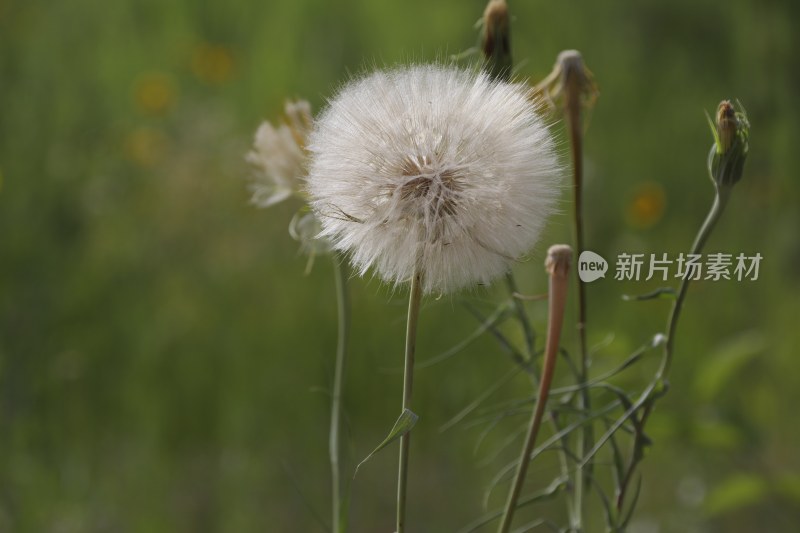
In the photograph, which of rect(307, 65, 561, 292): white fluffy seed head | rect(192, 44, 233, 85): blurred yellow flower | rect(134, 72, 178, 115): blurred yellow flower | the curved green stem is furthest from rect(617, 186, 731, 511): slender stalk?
rect(192, 44, 233, 85): blurred yellow flower

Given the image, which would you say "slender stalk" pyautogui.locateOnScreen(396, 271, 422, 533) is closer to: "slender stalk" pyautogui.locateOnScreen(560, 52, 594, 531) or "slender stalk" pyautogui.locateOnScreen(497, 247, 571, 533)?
"slender stalk" pyautogui.locateOnScreen(497, 247, 571, 533)

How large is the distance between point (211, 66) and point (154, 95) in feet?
0.61

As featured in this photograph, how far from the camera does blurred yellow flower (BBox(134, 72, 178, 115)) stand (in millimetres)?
2223

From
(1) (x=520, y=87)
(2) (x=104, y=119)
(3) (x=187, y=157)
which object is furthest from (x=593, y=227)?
(1) (x=520, y=87)

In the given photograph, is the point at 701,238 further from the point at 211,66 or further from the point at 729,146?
the point at 211,66

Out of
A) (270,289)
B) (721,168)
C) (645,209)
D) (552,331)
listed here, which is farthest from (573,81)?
(270,289)

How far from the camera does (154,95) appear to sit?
223 cm

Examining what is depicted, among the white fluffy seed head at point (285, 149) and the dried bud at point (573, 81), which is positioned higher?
the dried bud at point (573, 81)

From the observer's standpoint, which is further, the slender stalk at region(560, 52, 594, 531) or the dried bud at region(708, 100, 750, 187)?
the slender stalk at region(560, 52, 594, 531)

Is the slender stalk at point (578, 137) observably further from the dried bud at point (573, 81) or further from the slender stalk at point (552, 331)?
the slender stalk at point (552, 331)

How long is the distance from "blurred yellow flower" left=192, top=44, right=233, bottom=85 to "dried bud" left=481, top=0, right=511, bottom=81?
1.67 metres

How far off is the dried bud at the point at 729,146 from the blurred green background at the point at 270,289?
20.2 inches

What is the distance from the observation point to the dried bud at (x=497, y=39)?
77 centimetres

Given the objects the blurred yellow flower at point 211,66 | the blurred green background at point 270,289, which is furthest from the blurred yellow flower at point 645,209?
the blurred yellow flower at point 211,66
